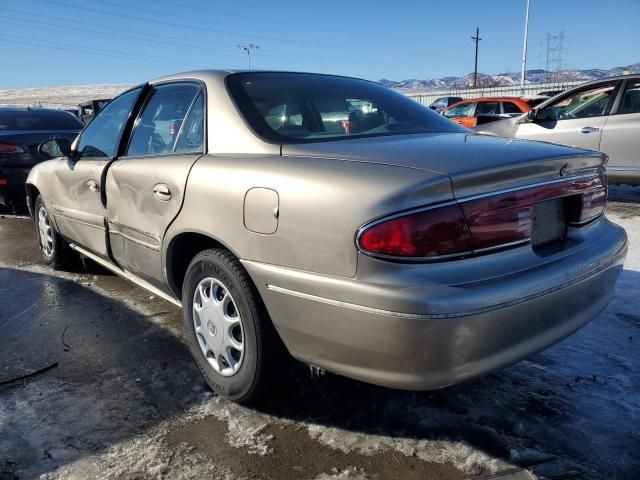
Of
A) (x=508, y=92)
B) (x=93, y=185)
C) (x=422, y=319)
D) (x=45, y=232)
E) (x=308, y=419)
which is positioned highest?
(x=508, y=92)

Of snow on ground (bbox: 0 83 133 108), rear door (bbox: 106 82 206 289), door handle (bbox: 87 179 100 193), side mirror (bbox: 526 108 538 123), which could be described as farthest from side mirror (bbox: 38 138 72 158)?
snow on ground (bbox: 0 83 133 108)

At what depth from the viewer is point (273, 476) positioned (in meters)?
1.98

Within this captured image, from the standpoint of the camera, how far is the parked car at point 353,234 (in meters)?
1.73

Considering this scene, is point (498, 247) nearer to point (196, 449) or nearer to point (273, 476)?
point (273, 476)

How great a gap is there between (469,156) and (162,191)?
59.8 inches

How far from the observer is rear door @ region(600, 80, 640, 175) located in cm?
624

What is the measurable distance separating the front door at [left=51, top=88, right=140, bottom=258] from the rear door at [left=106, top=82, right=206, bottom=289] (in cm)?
19

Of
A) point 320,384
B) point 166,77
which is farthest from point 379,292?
point 166,77

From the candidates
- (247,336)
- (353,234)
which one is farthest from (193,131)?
(353,234)

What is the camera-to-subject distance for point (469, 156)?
6.46 feet

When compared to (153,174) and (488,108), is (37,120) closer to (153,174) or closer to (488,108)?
(153,174)

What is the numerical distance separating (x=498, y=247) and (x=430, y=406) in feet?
3.05

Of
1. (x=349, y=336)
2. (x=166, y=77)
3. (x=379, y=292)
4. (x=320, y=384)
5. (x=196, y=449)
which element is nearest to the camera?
(x=379, y=292)

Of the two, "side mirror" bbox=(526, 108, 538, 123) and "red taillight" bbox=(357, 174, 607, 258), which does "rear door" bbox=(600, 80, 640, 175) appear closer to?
"side mirror" bbox=(526, 108, 538, 123)
